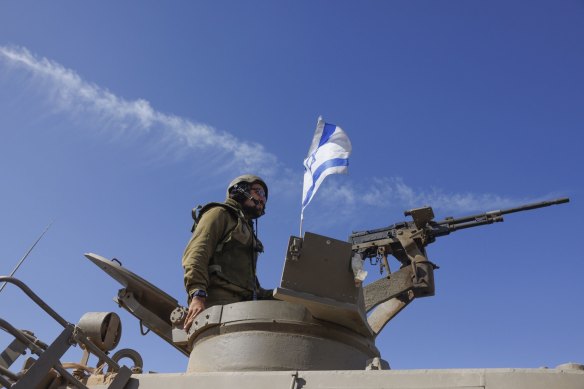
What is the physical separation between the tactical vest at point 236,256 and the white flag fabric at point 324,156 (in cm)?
103

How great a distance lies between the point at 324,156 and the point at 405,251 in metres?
4.83

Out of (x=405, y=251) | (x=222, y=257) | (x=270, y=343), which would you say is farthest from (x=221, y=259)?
(x=405, y=251)

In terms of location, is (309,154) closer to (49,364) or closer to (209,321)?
(209,321)

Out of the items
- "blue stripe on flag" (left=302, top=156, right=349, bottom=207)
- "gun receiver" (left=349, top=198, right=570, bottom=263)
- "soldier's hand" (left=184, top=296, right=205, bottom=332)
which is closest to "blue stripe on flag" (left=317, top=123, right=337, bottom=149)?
"blue stripe on flag" (left=302, top=156, right=349, bottom=207)

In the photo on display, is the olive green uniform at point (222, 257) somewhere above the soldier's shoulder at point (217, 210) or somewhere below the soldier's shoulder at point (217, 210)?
below

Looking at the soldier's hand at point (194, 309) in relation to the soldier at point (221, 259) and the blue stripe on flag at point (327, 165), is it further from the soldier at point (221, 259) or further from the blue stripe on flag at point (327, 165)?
the blue stripe on flag at point (327, 165)

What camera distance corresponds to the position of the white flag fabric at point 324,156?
21.4 ft

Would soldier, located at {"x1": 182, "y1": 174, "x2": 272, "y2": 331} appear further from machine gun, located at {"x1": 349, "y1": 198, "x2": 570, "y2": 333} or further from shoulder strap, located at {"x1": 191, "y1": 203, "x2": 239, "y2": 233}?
machine gun, located at {"x1": 349, "y1": 198, "x2": 570, "y2": 333}

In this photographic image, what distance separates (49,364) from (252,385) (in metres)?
1.20

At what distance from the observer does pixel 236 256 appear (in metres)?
5.21

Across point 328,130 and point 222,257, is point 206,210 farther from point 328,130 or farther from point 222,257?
point 328,130

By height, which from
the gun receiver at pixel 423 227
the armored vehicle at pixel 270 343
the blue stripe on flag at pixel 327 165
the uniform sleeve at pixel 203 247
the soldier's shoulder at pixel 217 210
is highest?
the gun receiver at pixel 423 227

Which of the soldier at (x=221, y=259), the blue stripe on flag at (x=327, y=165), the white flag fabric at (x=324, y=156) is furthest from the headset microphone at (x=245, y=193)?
the blue stripe on flag at (x=327, y=165)

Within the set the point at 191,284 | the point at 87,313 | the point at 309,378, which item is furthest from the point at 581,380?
the point at 87,313
